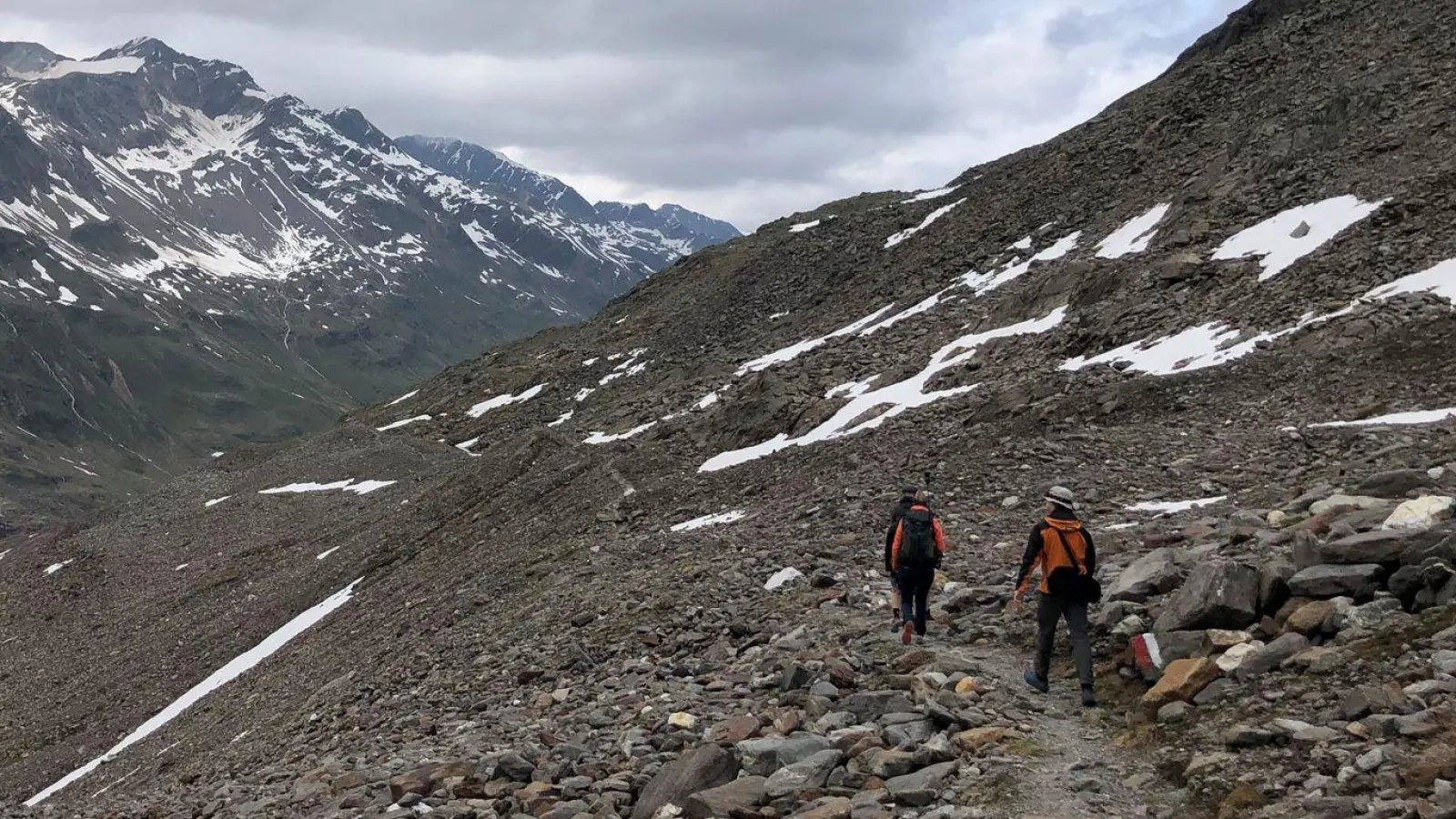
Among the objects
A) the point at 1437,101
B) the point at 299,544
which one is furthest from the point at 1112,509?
the point at 299,544

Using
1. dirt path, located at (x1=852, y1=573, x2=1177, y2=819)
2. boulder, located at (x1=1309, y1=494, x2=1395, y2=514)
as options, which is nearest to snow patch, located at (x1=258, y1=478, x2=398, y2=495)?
dirt path, located at (x1=852, y1=573, x2=1177, y2=819)

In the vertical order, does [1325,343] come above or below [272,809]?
above

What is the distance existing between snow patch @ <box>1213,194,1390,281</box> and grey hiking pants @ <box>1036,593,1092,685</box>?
73.6 ft

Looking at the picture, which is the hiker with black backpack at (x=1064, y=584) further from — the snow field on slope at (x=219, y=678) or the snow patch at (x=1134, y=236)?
the snow patch at (x=1134, y=236)

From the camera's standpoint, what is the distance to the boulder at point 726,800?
10297mm

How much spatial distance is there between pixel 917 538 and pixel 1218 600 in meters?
4.48

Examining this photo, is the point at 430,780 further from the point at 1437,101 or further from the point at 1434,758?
the point at 1437,101

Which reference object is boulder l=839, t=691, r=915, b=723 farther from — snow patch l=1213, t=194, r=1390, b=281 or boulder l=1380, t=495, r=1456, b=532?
snow patch l=1213, t=194, r=1390, b=281

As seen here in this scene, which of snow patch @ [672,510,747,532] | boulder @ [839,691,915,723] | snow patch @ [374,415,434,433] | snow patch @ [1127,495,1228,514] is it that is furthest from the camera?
snow patch @ [374,415,434,433]

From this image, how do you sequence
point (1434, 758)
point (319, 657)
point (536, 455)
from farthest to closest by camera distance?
point (536, 455) < point (319, 657) < point (1434, 758)

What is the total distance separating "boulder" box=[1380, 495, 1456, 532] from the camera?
11820mm

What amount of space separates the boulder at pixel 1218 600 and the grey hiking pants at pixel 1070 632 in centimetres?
92

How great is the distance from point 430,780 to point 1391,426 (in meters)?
18.0

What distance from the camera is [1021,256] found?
49.0 meters
